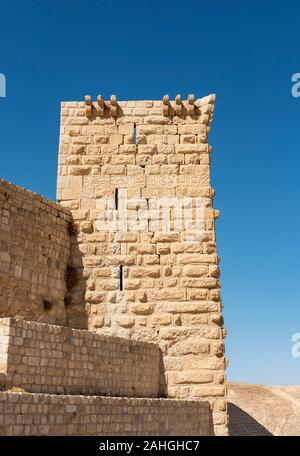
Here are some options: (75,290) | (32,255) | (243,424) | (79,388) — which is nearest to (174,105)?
(75,290)

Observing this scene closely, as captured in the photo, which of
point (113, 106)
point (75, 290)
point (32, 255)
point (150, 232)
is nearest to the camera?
point (32, 255)

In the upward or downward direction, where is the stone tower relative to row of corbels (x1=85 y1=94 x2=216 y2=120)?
downward

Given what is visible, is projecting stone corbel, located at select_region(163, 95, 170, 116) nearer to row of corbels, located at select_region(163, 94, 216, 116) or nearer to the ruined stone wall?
row of corbels, located at select_region(163, 94, 216, 116)

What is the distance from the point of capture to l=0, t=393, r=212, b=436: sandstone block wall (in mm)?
6105

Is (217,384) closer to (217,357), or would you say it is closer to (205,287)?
(217,357)

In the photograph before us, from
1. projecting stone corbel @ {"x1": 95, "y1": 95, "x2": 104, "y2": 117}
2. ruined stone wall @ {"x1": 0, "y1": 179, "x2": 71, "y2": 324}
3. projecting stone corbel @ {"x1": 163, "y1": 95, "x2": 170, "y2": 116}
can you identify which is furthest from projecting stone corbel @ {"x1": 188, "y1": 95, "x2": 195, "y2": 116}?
ruined stone wall @ {"x1": 0, "y1": 179, "x2": 71, "y2": 324}

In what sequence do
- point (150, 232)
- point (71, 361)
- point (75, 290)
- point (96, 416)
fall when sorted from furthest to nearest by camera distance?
point (150, 232) < point (75, 290) < point (71, 361) < point (96, 416)

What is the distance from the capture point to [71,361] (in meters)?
7.86

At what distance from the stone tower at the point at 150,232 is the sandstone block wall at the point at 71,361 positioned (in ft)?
3.17

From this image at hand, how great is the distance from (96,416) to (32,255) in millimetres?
3694

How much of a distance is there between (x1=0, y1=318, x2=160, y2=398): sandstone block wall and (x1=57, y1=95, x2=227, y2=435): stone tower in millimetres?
967

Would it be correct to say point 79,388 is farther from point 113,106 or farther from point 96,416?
point 113,106
